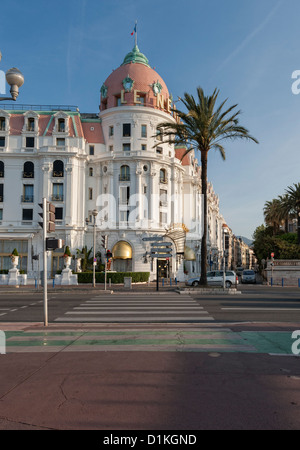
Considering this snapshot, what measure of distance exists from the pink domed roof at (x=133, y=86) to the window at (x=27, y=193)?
14.3 metres

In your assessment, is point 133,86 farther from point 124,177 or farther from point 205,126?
point 205,126

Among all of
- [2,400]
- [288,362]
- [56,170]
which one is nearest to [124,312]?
[288,362]

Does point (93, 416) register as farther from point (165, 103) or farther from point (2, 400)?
point (165, 103)

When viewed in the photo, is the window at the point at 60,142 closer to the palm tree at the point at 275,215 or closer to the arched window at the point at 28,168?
the arched window at the point at 28,168

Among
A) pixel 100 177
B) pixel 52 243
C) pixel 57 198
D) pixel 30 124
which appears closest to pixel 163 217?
pixel 100 177

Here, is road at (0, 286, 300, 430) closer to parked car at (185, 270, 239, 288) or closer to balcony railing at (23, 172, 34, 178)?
parked car at (185, 270, 239, 288)

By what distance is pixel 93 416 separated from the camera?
4285 mm

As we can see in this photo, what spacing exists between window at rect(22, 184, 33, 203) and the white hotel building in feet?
0.38

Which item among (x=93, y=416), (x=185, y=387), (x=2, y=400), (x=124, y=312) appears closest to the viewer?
(x=93, y=416)

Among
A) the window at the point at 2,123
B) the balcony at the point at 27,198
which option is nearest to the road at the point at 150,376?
the balcony at the point at 27,198

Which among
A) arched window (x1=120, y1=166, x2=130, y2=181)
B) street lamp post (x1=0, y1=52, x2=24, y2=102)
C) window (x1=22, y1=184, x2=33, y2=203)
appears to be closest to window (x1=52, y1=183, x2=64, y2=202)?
window (x1=22, y1=184, x2=33, y2=203)

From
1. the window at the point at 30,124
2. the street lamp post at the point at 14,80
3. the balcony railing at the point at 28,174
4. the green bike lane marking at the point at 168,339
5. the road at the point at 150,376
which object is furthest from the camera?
the window at the point at 30,124

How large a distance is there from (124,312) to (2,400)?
28.9 ft

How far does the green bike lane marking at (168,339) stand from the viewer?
7.88 m
